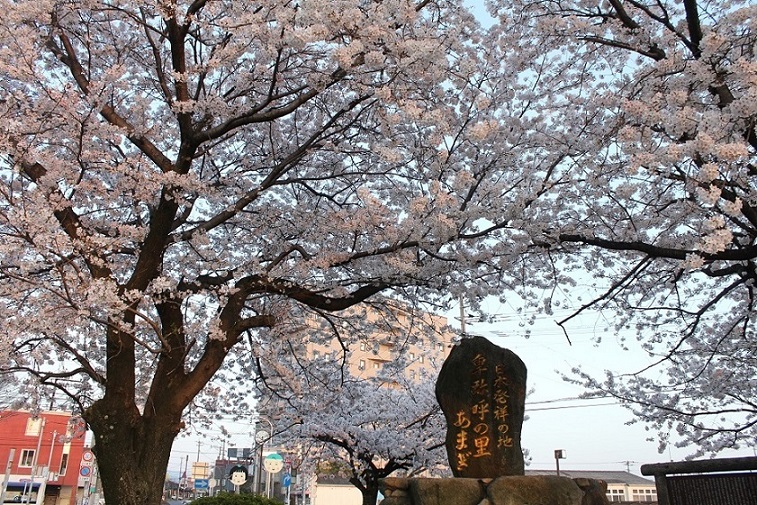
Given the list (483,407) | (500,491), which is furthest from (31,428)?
(500,491)

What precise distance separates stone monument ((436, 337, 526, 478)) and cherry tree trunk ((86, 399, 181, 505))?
3248 mm

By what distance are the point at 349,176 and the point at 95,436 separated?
179 inches

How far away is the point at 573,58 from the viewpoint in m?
7.55

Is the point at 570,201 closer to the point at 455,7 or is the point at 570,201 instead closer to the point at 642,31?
the point at 642,31

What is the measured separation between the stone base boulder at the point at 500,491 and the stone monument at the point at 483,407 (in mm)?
578

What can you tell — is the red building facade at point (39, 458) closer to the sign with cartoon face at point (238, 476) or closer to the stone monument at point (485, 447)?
the sign with cartoon face at point (238, 476)

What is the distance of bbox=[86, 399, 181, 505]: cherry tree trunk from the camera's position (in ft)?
19.7

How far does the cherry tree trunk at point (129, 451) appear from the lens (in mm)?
6000

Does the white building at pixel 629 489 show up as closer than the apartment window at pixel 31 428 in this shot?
No

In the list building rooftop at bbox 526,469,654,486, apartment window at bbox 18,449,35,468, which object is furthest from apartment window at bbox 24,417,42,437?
building rooftop at bbox 526,469,654,486

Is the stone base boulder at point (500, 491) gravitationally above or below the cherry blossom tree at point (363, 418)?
below

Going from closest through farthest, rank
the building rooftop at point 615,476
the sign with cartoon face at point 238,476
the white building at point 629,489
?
the sign with cartoon face at point 238,476
the white building at point 629,489
the building rooftop at point 615,476

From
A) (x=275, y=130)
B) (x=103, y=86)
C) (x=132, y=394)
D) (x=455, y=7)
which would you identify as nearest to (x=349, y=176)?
(x=275, y=130)

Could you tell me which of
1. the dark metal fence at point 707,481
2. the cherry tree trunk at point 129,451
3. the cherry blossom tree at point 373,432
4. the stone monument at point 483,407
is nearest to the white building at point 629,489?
the cherry blossom tree at point 373,432
